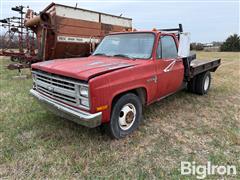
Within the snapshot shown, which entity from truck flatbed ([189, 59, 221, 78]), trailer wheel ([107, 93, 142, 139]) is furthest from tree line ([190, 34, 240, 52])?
trailer wheel ([107, 93, 142, 139])

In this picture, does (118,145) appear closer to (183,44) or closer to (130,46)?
(130,46)

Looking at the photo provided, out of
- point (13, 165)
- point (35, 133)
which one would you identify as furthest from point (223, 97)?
point (13, 165)

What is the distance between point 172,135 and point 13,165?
255cm

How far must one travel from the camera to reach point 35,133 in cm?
358

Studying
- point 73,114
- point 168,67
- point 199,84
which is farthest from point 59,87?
point 199,84

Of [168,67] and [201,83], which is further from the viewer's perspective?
[201,83]

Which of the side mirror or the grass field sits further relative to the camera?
the side mirror

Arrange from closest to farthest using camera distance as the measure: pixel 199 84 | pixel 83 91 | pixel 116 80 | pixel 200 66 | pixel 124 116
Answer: pixel 83 91, pixel 116 80, pixel 124 116, pixel 200 66, pixel 199 84

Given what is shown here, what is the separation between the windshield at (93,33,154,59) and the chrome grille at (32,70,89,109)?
1366mm

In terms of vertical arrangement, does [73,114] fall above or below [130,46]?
below

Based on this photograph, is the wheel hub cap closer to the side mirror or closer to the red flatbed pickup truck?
the red flatbed pickup truck

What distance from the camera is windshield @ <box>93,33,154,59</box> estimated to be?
3.88 metres

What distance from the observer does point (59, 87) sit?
10.3 feet

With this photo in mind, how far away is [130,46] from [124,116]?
149cm
